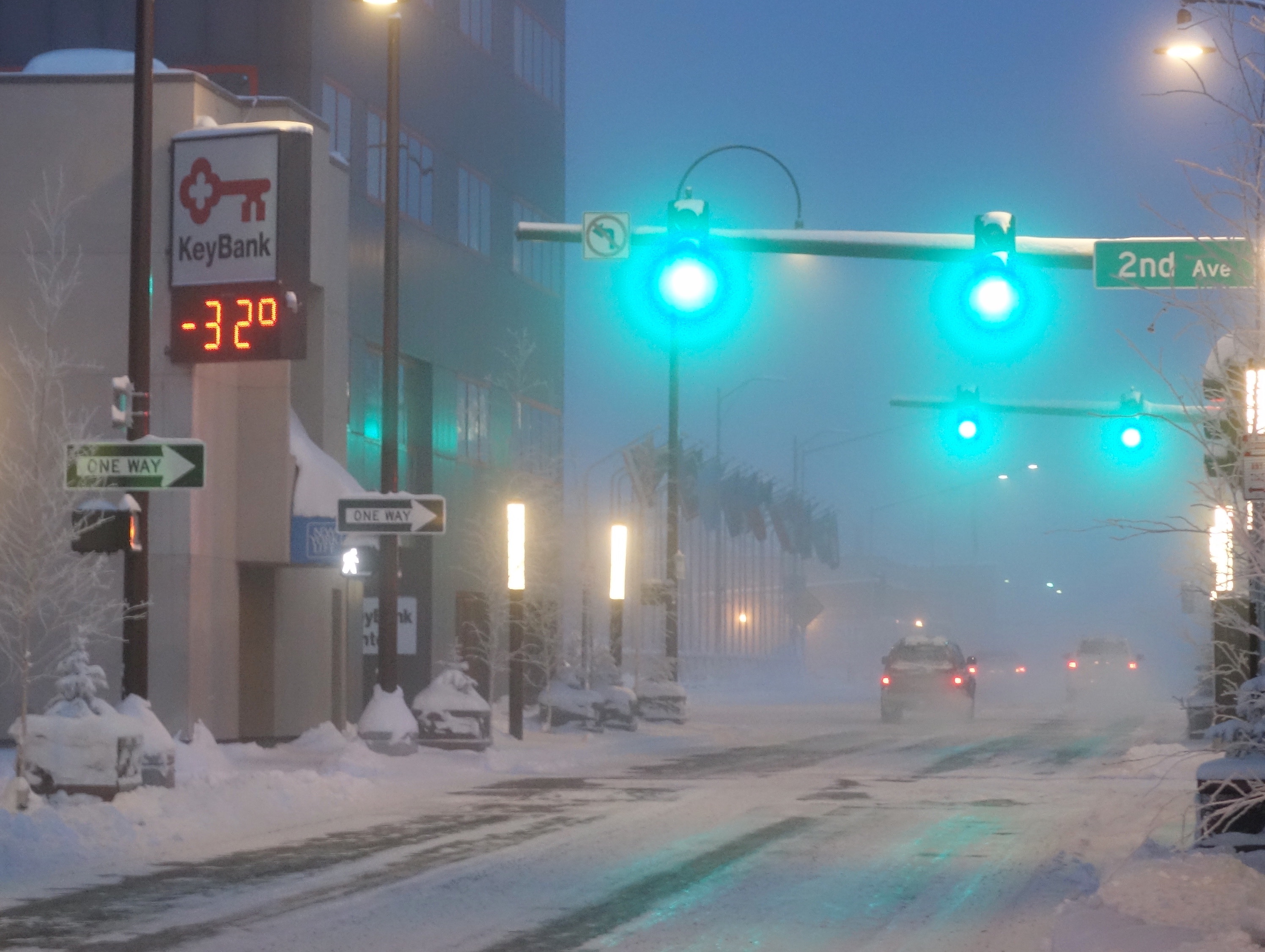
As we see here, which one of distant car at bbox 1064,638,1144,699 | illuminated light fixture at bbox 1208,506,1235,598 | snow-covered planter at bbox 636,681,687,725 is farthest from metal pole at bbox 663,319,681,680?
illuminated light fixture at bbox 1208,506,1235,598

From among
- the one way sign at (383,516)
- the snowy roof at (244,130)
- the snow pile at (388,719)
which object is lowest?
the snow pile at (388,719)

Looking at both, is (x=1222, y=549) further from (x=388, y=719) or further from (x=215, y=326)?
(x=215, y=326)

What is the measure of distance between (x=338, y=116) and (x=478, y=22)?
789cm

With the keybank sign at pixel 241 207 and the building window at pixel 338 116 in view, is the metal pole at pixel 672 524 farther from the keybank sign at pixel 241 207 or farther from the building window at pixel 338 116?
the keybank sign at pixel 241 207

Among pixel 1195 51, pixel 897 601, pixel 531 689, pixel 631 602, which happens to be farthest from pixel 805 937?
pixel 897 601

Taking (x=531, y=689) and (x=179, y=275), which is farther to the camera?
(x=531, y=689)

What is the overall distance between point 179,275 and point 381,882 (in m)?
12.4

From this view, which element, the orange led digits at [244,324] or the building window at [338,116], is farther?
the building window at [338,116]

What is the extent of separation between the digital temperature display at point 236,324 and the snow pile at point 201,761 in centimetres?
468

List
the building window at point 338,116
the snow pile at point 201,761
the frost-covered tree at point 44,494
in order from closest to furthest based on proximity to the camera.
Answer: the frost-covered tree at point 44,494 < the snow pile at point 201,761 < the building window at point 338,116

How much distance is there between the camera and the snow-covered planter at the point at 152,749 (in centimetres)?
1566

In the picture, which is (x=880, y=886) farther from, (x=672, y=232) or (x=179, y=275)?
(x=179, y=275)

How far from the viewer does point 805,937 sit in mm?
9594

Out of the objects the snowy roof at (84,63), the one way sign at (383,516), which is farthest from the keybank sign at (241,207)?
the snowy roof at (84,63)
